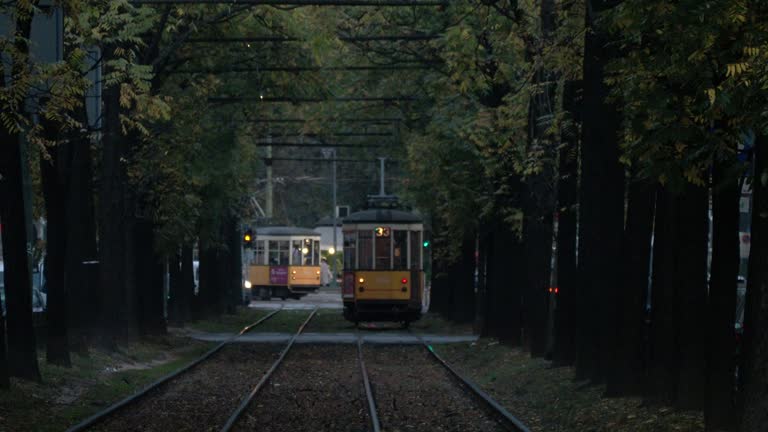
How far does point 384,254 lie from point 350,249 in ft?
3.35

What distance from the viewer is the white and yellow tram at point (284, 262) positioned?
6694 cm

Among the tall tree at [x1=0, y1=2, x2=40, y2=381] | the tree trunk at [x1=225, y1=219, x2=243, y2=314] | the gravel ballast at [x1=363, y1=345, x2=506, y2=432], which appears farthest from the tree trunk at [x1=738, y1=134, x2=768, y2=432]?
the tree trunk at [x1=225, y1=219, x2=243, y2=314]

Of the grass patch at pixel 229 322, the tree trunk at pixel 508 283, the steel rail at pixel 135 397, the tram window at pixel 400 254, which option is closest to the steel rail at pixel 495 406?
the tree trunk at pixel 508 283

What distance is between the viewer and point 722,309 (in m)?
14.0

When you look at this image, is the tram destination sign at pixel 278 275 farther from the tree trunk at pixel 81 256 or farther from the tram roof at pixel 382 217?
the tree trunk at pixel 81 256

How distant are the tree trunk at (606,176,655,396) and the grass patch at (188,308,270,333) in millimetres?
24934

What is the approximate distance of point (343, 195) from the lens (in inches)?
4016

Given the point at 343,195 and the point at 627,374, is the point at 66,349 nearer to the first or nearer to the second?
the point at 627,374

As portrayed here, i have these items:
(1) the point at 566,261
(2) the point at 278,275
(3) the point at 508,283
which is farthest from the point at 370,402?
→ (2) the point at 278,275

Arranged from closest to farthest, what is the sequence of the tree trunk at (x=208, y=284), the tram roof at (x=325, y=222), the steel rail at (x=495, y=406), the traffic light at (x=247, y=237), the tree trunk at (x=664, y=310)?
1. the tree trunk at (x=664, y=310)
2. the steel rail at (x=495, y=406)
3. the tree trunk at (x=208, y=284)
4. the traffic light at (x=247, y=237)
5. the tram roof at (x=325, y=222)

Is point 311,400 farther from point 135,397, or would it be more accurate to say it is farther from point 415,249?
point 415,249

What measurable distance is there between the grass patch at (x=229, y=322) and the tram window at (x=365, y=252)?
4.46 m

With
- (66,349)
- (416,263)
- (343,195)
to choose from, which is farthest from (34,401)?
(343,195)

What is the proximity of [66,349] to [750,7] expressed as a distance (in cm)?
1433
